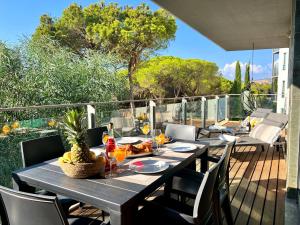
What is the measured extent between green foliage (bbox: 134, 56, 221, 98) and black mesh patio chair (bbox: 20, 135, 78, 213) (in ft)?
54.0

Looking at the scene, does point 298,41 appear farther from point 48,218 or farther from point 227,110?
point 227,110

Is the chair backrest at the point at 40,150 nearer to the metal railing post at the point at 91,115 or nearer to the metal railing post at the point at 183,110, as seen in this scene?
the metal railing post at the point at 91,115

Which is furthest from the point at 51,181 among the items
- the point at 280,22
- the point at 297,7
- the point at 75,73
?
the point at 75,73

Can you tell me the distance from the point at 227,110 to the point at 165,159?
8.30 m

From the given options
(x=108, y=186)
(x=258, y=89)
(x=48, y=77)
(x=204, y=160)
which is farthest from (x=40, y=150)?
(x=258, y=89)

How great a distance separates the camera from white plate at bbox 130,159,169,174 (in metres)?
1.81

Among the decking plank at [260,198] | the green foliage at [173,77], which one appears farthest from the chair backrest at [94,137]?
the green foliage at [173,77]

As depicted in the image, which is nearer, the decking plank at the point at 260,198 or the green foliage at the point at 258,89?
the decking plank at the point at 260,198

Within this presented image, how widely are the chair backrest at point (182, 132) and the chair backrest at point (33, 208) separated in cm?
210

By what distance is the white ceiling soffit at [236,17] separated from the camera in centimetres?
410

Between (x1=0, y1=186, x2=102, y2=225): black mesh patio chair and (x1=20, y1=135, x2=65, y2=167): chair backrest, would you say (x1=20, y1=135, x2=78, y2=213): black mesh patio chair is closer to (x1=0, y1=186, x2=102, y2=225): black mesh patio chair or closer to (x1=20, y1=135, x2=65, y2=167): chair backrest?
(x1=20, y1=135, x2=65, y2=167): chair backrest

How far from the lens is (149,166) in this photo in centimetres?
193

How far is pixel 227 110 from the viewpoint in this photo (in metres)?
9.90

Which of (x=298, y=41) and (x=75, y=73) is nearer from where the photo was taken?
(x=298, y=41)
